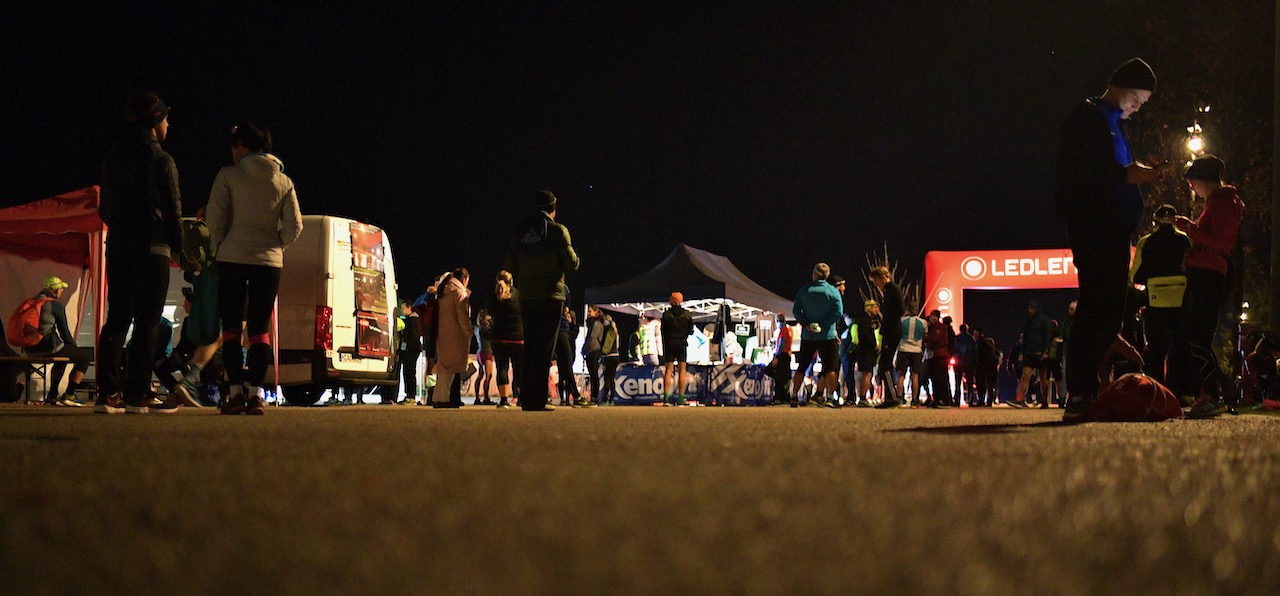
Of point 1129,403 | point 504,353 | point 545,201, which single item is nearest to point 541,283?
point 545,201

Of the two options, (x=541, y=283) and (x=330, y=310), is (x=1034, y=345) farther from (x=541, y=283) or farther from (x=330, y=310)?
(x=541, y=283)

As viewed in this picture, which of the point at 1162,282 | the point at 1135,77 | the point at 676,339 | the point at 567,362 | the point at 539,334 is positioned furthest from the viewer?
the point at 676,339

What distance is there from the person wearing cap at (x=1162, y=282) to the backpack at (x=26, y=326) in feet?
37.2

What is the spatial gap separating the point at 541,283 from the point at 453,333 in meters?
3.14

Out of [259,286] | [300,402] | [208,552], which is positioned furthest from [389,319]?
[208,552]

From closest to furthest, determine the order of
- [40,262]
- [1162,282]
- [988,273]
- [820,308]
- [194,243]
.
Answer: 1. [1162,282]
2. [194,243]
3. [820,308]
4. [40,262]
5. [988,273]

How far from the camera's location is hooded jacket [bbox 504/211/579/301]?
379 inches

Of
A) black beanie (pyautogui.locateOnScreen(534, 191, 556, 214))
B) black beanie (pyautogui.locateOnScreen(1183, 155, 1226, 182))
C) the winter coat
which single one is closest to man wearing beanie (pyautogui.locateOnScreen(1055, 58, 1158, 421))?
black beanie (pyautogui.locateOnScreen(1183, 155, 1226, 182))

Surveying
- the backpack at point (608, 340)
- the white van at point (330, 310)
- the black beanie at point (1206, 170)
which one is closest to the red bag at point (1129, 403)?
the black beanie at point (1206, 170)

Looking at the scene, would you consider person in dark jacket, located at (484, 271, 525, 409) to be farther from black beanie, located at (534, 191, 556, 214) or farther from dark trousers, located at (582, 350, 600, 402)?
dark trousers, located at (582, 350, 600, 402)

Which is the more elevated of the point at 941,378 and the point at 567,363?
the point at 567,363

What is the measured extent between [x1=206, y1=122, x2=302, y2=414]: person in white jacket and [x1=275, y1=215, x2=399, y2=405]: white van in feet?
18.8

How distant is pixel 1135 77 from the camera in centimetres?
642

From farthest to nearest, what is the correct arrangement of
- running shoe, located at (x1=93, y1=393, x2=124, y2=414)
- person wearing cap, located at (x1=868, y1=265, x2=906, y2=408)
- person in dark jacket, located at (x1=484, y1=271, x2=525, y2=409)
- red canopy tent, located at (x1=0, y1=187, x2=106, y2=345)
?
1. red canopy tent, located at (x1=0, y1=187, x2=106, y2=345)
2. person wearing cap, located at (x1=868, y1=265, x2=906, y2=408)
3. person in dark jacket, located at (x1=484, y1=271, x2=525, y2=409)
4. running shoe, located at (x1=93, y1=393, x2=124, y2=414)
